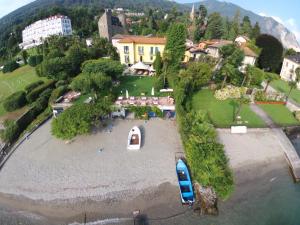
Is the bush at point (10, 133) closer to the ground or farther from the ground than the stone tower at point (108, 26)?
closer to the ground

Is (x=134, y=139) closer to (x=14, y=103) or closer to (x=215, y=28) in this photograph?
(x=14, y=103)

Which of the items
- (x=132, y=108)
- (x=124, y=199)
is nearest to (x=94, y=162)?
(x=124, y=199)

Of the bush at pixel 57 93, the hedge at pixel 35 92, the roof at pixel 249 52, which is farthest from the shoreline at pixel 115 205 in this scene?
the roof at pixel 249 52

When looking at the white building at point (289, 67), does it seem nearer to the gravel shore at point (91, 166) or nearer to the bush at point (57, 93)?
the gravel shore at point (91, 166)

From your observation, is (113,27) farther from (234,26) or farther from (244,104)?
(244,104)

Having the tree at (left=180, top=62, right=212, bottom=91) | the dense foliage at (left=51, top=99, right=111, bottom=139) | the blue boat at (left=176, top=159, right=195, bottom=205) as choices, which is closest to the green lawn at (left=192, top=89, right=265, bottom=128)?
the tree at (left=180, top=62, right=212, bottom=91)

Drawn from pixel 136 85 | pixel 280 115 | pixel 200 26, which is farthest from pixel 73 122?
pixel 200 26

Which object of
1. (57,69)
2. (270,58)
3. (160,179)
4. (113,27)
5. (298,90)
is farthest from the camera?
(113,27)
